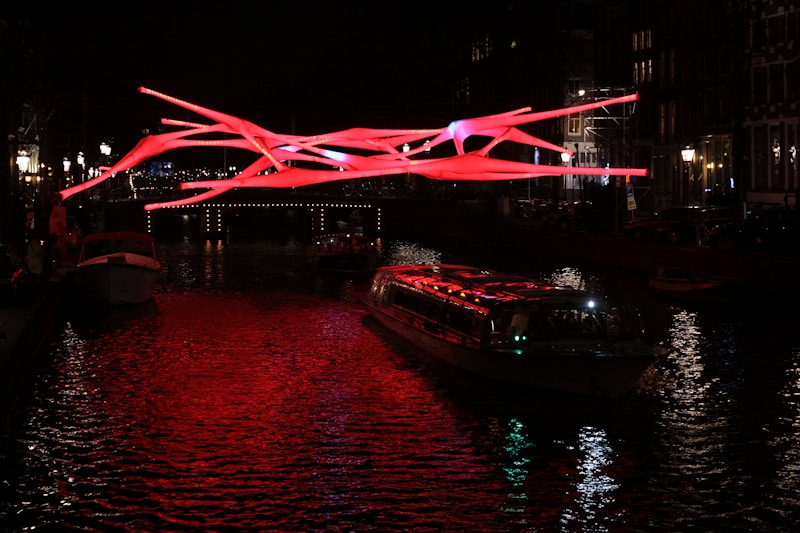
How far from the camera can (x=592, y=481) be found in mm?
25734

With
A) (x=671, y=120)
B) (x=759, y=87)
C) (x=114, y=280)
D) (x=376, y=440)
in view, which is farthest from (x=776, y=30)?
(x=376, y=440)

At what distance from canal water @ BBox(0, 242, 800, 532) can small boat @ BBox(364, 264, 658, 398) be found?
0.60m

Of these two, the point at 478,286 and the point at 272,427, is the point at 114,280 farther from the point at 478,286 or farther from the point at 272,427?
the point at 272,427

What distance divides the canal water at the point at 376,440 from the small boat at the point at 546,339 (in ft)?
1.98

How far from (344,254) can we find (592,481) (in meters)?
49.9

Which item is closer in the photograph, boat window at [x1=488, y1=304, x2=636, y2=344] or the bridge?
boat window at [x1=488, y1=304, x2=636, y2=344]

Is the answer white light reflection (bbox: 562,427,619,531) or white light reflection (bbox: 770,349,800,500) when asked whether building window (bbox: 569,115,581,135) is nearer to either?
white light reflection (bbox: 770,349,800,500)

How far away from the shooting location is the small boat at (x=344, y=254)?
245ft

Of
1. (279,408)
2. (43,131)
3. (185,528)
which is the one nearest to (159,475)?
(185,528)

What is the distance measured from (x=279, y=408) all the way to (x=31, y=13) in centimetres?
4638

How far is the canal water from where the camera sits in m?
23.5

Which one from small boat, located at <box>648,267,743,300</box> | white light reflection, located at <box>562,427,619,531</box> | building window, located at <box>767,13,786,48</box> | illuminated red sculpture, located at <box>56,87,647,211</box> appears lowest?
white light reflection, located at <box>562,427,619,531</box>

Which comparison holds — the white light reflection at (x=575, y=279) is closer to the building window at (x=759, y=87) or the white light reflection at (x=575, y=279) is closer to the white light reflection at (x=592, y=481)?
the building window at (x=759, y=87)

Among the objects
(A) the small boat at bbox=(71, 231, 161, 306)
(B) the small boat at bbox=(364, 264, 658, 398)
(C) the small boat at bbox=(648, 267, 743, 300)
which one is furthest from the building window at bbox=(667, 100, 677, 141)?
(B) the small boat at bbox=(364, 264, 658, 398)
